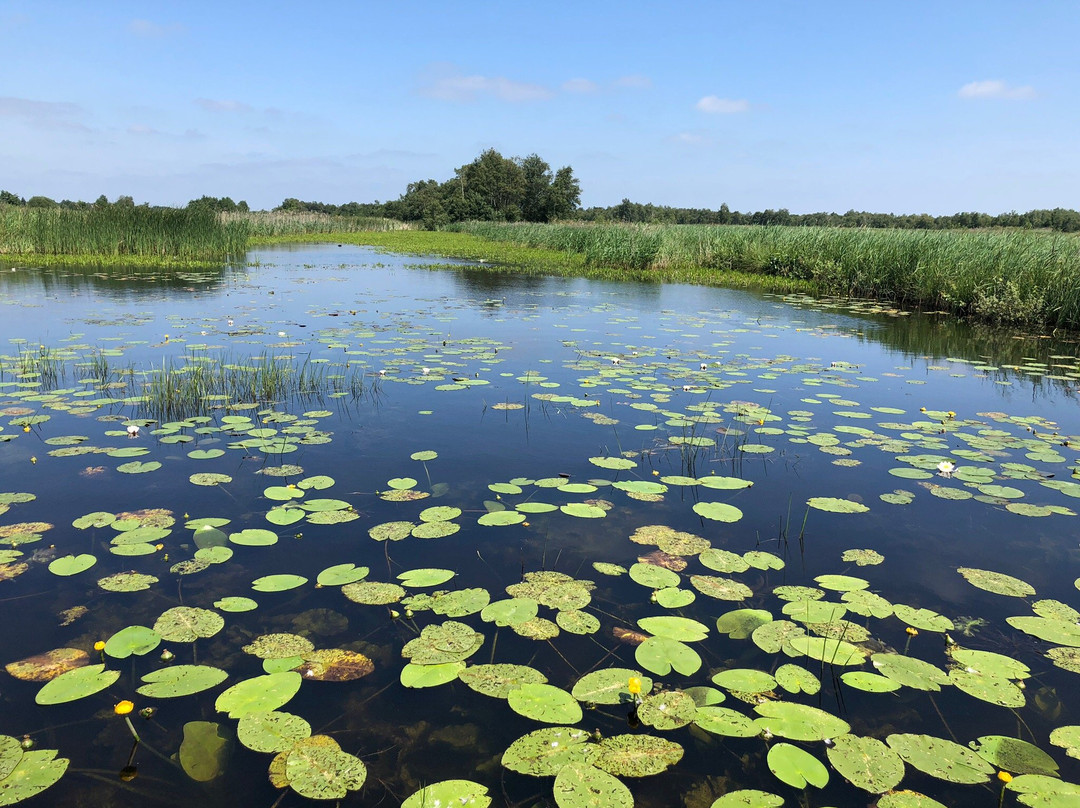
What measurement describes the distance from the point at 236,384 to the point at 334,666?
143 inches

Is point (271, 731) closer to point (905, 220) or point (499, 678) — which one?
point (499, 678)

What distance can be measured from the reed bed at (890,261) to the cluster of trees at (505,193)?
1350 inches

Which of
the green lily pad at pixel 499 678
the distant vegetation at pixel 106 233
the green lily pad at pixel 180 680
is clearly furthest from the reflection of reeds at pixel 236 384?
the distant vegetation at pixel 106 233

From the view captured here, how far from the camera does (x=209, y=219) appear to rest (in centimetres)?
1814

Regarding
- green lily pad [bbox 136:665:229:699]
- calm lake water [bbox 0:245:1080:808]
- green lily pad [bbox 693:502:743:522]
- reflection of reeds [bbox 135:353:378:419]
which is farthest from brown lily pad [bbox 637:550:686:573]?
reflection of reeds [bbox 135:353:378:419]

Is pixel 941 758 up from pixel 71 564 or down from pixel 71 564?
down

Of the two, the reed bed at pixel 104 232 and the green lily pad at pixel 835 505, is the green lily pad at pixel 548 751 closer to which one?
the green lily pad at pixel 835 505

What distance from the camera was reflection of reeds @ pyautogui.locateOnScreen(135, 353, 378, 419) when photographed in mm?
4672

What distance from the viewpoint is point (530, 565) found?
8.84ft

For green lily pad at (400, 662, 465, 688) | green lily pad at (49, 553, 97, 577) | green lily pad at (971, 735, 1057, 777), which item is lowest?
green lily pad at (971, 735, 1057, 777)

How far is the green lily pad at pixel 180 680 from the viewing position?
1881 mm

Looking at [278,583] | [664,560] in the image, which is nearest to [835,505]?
[664,560]

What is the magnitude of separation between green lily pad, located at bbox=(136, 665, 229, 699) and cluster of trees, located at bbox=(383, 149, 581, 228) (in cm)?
5386

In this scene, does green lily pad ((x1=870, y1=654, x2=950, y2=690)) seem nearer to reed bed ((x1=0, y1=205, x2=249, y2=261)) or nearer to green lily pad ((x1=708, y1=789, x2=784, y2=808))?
green lily pad ((x1=708, y1=789, x2=784, y2=808))
